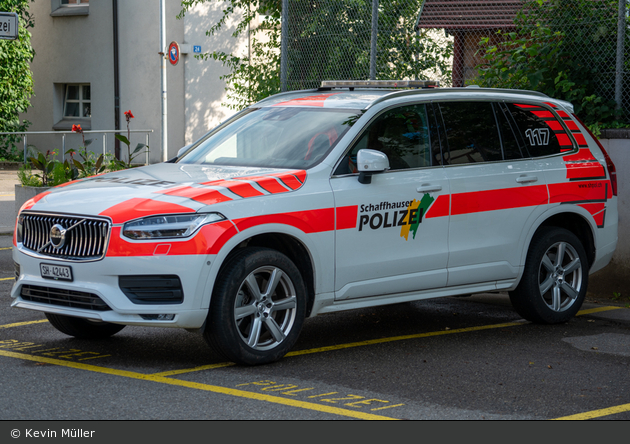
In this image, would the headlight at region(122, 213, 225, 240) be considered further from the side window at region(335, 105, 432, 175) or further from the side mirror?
the side window at region(335, 105, 432, 175)

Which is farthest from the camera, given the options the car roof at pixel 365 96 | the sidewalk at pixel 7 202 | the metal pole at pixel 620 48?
the sidewalk at pixel 7 202

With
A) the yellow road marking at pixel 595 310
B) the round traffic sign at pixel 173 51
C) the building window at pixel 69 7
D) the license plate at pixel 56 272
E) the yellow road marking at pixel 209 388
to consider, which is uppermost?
the building window at pixel 69 7

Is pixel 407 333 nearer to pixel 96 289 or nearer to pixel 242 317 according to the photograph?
pixel 242 317

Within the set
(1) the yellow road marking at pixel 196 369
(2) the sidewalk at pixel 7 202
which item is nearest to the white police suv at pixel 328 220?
(1) the yellow road marking at pixel 196 369

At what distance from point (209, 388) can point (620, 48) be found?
21.1ft

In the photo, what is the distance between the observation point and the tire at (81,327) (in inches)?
270

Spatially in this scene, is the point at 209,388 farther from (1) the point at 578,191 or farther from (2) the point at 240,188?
(1) the point at 578,191

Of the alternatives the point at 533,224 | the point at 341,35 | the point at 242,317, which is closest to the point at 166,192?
the point at 242,317

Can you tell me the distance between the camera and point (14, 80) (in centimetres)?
2605

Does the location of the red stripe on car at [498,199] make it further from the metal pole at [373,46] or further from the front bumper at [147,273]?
the metal pole at [373,46]

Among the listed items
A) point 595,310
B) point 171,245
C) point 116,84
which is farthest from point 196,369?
point 116,84

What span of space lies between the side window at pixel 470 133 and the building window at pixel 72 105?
20957mm

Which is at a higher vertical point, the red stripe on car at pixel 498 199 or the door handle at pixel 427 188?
the door handle at pixel 427 188

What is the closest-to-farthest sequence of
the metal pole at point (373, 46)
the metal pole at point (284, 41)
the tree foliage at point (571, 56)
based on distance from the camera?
the tree foliage at point (571, 56)
the metal pole at point (373, 46)
the metal pole at point (284, 41)
